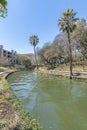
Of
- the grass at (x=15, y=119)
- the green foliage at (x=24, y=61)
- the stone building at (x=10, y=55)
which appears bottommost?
the grass at (x=15, y=119)

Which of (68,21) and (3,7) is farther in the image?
(68,21)

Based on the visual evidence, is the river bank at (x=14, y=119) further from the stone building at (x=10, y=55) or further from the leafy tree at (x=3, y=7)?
the stone building at (x=10, y=55)

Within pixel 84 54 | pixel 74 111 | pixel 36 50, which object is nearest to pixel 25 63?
→ pixel 36 50

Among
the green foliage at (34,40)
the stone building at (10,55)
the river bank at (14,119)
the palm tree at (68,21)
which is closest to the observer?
the river bank at (14,119)

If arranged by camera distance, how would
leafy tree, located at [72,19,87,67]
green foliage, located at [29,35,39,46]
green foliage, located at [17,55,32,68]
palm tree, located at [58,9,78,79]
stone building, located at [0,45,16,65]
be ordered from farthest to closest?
1. stone building, located at [0,45,16,65]
2. green foliage, located at [17,55,32,68]
3. green foliage, located at [29,35,39,46]
4. leafy tree, located at [72,19,87,67]
5. palm tree, located at [58,9,78,79]

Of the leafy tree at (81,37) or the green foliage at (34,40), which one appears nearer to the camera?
the leafy tree at (81,37)

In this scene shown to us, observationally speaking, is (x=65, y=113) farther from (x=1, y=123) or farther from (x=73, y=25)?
(x=73, y=25)

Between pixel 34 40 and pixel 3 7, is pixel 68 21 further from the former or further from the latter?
pixel 34 40

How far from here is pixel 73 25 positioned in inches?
1412

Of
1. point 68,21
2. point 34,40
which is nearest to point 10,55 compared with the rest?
point 34,40

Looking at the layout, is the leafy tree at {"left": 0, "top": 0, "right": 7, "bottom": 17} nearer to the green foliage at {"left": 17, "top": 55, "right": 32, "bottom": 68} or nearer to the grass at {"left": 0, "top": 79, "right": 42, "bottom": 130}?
the grass at {"left": 0, "top": 79, "right": 42, "bottom": 130}

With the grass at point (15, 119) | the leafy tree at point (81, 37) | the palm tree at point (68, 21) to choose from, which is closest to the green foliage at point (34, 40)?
the leafy tree at point (81, 37)

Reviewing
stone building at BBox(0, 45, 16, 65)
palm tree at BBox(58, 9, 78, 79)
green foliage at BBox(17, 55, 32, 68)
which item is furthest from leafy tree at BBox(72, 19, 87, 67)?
stone building at BBox(0, 45, 16, 65)

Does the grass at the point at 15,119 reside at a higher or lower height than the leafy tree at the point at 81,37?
lower
